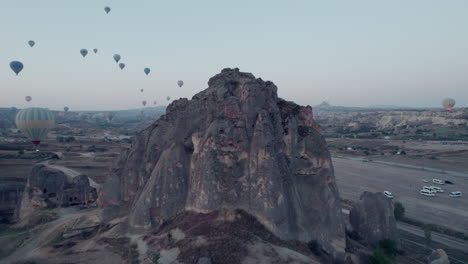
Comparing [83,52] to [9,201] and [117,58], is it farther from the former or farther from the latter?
[9,201]

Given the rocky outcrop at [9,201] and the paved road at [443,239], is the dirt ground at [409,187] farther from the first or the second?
the rocky outcrop at [9,201]

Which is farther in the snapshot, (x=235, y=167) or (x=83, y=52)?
(x=83, y=52)

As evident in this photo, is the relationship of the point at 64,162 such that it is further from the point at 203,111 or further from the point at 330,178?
the point at 330,178

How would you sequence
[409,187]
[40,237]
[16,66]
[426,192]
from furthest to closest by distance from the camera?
[409,187]
[16,66]
[426,192]
[40,237]

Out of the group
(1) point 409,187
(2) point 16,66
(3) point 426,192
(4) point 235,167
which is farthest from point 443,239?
(2) point 16,66

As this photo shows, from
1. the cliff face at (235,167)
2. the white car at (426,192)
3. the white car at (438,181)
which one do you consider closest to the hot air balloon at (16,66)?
the cliff face at (235,167)

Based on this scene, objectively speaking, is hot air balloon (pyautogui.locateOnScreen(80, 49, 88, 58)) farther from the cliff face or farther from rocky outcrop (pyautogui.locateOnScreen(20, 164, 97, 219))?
the cliff face

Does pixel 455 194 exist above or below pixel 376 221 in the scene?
below
